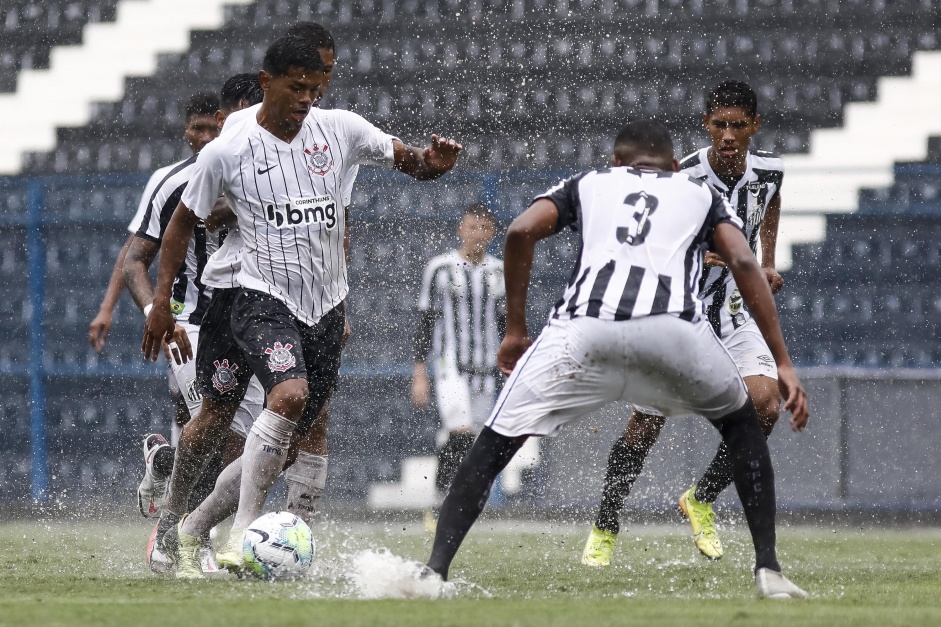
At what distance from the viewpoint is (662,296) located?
4.39m

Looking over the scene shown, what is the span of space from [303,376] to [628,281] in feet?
4.80

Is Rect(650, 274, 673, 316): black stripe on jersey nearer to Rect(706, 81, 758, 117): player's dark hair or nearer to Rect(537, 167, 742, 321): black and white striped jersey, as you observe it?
Rect(537, 167, 742, 321): black and white striped jersey

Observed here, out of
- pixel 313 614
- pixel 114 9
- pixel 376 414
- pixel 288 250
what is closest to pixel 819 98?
pixel 376 414

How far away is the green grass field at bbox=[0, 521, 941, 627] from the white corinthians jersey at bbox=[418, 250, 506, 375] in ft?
4.95

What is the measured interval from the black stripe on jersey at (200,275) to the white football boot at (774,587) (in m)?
2.91

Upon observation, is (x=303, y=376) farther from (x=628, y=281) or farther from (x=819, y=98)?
(x=819, y=98)

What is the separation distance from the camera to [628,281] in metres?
4.39

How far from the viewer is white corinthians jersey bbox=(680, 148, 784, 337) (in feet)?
21.1

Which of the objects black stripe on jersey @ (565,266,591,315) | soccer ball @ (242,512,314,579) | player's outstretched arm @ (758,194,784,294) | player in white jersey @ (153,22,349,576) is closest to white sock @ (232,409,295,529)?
soccer ball @ (242,512,314,579)

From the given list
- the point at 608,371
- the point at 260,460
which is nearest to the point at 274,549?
the point at 260,460

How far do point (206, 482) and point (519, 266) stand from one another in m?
2.56

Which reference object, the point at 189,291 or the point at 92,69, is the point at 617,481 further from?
the point at 92,69

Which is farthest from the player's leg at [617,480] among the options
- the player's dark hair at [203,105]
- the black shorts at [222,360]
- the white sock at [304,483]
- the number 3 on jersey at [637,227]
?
the player's dark hair at [203,105]

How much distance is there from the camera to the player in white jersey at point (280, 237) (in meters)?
5.26
